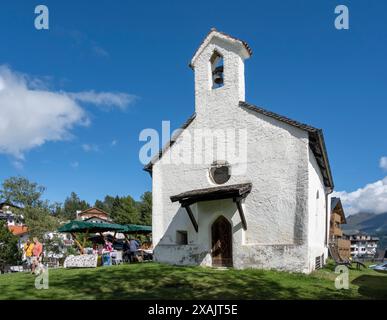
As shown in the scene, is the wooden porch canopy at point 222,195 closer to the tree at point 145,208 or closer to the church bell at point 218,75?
the church bell at point 218,75

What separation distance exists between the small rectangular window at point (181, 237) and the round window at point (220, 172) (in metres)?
3.14

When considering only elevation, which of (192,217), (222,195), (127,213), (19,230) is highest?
(222,195)

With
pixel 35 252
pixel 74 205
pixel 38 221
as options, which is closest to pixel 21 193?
pixel 38 221

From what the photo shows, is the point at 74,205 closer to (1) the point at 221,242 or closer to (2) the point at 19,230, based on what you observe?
(2) the point at 19,230

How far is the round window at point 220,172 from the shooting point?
17328mm

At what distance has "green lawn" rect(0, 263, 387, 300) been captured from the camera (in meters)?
10.4

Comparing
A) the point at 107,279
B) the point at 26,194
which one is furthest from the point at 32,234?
the point at 107,279

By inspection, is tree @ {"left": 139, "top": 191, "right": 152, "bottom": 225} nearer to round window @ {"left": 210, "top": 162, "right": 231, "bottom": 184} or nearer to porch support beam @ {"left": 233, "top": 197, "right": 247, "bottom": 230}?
round window @ {"left": 210, "top": 162, "right": 231, "bottom": 184}

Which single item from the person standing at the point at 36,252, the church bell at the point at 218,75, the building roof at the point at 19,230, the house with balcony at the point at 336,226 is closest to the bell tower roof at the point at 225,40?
the church bell at the point at 218,75

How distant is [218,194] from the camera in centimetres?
1553

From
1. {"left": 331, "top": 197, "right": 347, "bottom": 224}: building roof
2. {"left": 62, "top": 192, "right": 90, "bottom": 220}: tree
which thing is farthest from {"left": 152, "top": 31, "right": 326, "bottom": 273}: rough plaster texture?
{"left": 62, "top": 192, "right": 90, "bottom": 220}: tree

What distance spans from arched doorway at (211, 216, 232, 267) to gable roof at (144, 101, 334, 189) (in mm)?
5010

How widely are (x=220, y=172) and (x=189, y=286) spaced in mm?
7005
